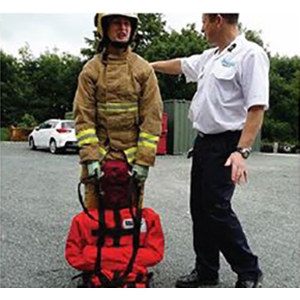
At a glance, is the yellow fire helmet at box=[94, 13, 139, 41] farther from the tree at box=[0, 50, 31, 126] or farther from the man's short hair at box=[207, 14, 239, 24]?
the tree at box=[0, 50, 31, 126]

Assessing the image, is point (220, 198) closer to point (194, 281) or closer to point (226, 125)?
point (226, 125)

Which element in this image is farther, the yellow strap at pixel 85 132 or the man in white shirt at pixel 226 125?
the yellow strap at pixel 85 132

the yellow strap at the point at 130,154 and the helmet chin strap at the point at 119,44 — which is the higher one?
the helmet chin strap at the point at 119,44

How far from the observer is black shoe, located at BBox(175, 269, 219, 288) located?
251 centimetres

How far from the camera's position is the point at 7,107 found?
1762 centimetres

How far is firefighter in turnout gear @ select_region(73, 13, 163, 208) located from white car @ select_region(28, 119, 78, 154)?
30.9 feet

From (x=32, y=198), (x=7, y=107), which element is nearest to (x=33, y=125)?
(x=7, y=107)

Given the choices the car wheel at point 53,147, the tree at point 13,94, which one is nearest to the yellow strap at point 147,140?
the car wheel at point 53,147

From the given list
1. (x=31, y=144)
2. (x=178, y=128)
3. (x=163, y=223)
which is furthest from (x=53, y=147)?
(x=163, y=223)

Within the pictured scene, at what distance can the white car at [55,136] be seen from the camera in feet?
39.8

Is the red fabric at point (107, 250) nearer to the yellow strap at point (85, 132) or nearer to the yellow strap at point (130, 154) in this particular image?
the yellow strap at point (130, 154)

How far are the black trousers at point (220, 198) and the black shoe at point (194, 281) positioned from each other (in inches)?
8.3

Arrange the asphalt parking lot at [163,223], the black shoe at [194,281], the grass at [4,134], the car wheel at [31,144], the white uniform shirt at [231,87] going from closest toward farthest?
the white uniform shirt at [231,87] < the black shoe at [194,281] < the asphalt parking lot at [163,223] < the car wheel at [31,144] < the grass at [4,134]

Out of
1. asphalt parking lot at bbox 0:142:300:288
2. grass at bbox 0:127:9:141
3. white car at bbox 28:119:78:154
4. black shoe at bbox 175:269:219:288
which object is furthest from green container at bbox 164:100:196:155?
black shoe at bbox 175:269:219:288
